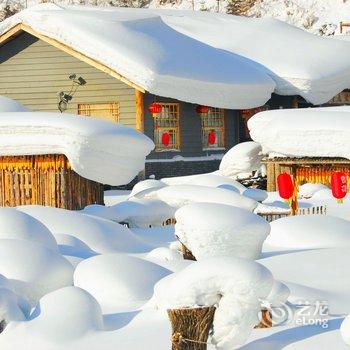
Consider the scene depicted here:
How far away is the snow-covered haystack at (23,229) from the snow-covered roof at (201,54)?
43.5ft

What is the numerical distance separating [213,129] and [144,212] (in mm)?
13088

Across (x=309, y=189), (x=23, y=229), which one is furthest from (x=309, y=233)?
(x=309, y=189)

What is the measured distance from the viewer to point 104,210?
16.6 meters

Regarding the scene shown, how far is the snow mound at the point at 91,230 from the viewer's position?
1348cm

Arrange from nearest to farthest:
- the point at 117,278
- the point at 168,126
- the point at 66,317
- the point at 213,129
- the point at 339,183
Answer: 1. the point at 66,317
2. the point at 117,278
3. the point at 339,183
4. the point at 168,126
5. the point at 213,129

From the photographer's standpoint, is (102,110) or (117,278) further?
(102,110)

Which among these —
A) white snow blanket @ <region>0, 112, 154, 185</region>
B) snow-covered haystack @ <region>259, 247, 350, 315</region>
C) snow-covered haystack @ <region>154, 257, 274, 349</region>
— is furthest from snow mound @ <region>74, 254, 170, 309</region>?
white snow blanket @ <region>0, 112, 154, 185</region>

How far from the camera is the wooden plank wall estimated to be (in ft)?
90.0

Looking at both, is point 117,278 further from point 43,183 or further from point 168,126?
point 168,126

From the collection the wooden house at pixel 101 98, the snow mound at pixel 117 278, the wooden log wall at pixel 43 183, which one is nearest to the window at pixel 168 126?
the wooden house at pixel 101 98

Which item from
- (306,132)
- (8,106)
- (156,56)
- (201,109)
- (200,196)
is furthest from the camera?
(201,109)

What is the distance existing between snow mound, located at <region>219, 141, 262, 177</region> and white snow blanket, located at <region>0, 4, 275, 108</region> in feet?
Answer: 9.09

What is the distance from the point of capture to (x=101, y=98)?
27.7 m

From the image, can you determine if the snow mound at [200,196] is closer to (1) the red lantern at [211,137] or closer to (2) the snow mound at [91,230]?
(2) the snow mound at [91,230]
